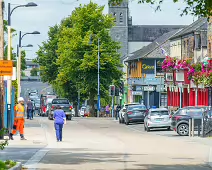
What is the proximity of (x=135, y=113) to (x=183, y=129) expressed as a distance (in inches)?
757

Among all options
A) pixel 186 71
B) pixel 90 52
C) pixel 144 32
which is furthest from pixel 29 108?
pixel 144 32

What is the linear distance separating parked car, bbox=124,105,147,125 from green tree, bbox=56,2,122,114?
30.6 meters

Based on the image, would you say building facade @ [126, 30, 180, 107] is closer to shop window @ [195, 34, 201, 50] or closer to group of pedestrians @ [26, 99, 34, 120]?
shop window @ [195, 34, 201, 50]

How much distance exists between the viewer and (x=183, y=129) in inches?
1686

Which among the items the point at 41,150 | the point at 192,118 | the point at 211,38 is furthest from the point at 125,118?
the point at 41,150

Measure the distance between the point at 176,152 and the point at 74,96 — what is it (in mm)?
80499

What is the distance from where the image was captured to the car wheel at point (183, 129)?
4274cm

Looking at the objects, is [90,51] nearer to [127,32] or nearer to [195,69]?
[195,69]

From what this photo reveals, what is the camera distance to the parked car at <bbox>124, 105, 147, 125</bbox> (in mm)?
61750

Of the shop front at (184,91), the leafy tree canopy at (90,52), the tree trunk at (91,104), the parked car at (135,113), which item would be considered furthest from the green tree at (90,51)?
the parked car at (135,113)

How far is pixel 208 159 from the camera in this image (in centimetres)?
2347

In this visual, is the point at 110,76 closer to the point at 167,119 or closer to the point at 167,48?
the point at 167,48

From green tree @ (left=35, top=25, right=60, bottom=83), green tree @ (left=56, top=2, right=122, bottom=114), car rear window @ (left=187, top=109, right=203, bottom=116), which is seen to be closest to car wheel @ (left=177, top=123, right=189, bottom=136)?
car rear window @ (left=187, top=109, right=203, bottom=116)

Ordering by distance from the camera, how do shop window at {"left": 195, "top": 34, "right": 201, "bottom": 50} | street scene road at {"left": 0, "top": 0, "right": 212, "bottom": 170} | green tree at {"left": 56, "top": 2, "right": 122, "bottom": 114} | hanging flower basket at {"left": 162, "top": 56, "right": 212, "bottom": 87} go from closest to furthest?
1. street scene road at {"left": 0, "top": 0, "right": 212, "bottom": 170}
2. hanging flower basket at {"left": 162, "top": 56, "right": 212, "bottom": 87}
3. shop window at {"left": 195, "top": 34, "right": 201, "bottom": 50}
4. green tree at {"left": 56, "top": 2, "right": 122, "bottom": 114}
